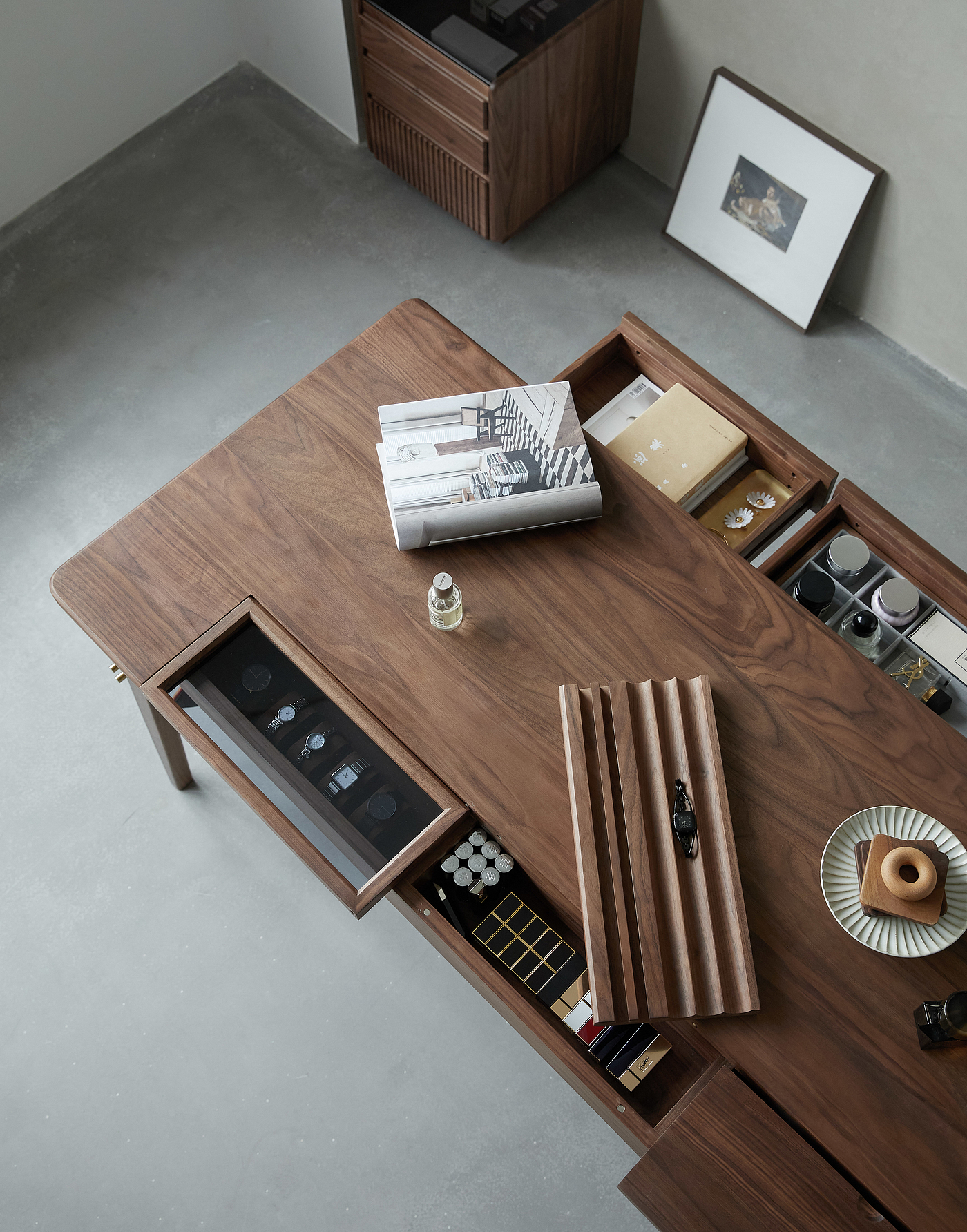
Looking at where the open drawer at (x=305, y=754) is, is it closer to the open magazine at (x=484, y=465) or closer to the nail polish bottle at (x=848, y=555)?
the open magazine at (x=484, y=465)

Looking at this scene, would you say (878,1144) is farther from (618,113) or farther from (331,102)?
(331,102)

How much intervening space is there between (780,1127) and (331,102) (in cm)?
298

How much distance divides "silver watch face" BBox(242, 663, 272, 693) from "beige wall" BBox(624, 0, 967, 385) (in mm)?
1965

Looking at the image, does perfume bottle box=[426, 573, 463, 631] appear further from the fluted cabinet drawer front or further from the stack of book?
the fluted cabinet drawer front

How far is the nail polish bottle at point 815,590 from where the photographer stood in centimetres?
189

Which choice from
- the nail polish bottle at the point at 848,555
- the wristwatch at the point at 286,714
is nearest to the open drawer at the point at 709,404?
the nail polish bottle at the point at 848,555

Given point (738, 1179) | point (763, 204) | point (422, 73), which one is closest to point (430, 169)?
point (422, 73)

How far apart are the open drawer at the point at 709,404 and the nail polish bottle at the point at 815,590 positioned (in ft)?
0.43

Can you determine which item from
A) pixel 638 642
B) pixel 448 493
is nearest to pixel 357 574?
pixel 448 493

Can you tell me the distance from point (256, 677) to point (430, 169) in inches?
73.8

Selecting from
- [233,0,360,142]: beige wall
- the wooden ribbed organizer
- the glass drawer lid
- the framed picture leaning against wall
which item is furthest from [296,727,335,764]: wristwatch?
[233,0,360,142]: beige wall

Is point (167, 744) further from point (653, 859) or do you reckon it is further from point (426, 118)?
point (426, 118)

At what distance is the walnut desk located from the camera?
1.48 meters

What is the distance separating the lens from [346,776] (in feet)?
5.61
